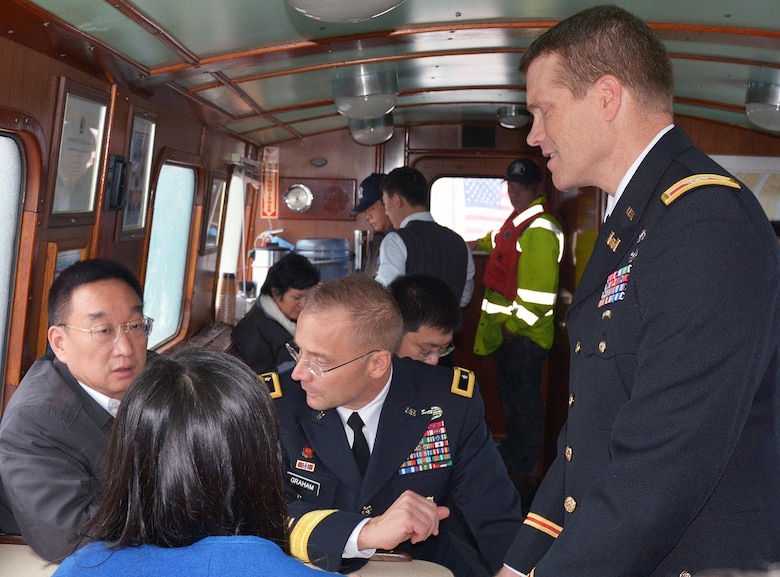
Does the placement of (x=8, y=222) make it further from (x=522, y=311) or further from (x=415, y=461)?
(x=522, y=311)

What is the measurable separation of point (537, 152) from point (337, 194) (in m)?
1.57

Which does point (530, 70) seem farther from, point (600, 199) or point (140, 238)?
point (600, 199)

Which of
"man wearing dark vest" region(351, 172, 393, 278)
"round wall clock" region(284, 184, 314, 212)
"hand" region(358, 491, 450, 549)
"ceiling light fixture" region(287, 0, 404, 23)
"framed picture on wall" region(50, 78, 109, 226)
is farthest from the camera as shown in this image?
"round wall clock" region(284, 184, 314, 212)

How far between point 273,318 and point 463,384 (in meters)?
2.24

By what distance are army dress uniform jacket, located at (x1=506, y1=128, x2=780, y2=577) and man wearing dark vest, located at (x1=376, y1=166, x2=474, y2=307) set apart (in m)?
3.02

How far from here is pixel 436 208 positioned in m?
6.48

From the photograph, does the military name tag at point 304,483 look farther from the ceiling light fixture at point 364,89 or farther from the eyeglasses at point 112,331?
the ceiling light fixture at point 364,89

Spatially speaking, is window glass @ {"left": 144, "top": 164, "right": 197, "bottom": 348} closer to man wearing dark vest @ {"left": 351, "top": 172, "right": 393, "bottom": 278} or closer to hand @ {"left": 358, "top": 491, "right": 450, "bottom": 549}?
man wearing dark vest @ {"left": 351, "top": 172, "right": 393, "bottom": 278}

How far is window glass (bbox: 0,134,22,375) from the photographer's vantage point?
2635 millimetres

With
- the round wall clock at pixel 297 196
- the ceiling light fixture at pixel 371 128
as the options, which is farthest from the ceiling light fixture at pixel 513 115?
Result: the round wall clock at pixel 297 196

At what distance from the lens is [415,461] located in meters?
2.24

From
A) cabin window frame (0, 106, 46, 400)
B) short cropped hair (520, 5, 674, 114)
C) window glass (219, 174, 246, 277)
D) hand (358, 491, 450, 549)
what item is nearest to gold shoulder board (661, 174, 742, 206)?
short cropped hair (520, 5, 674, 114)

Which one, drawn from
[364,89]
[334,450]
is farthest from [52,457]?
[364,89]

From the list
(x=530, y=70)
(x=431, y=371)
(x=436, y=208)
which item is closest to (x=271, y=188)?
(x=436, y=208)
